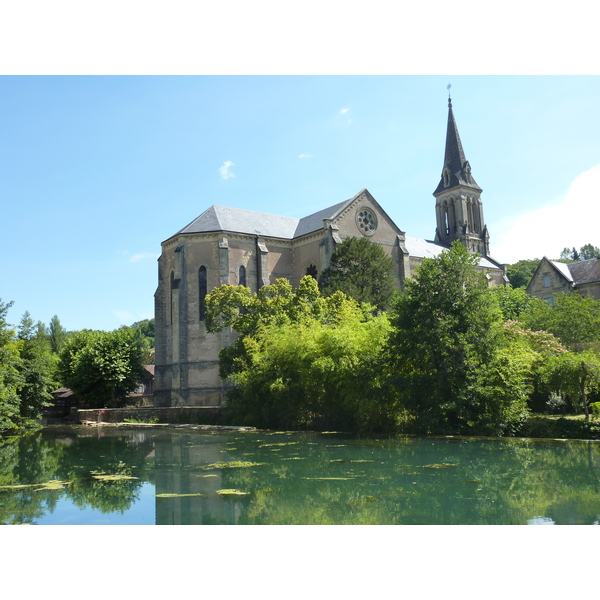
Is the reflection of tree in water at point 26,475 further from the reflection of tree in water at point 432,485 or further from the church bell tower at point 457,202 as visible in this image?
the church bell tower at point 457,202

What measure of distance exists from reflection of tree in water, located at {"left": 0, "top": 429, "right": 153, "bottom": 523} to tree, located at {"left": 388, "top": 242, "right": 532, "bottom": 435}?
9849mm

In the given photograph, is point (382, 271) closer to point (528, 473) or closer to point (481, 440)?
point (481, 440)

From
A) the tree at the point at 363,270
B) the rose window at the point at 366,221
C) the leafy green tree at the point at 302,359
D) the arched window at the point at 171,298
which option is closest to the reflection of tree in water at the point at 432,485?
the leafy green tree at the point at 302,359

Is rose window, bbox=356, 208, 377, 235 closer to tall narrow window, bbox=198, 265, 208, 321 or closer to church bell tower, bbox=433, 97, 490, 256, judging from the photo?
tall narrow window, bbox=198, 265, 208, 321

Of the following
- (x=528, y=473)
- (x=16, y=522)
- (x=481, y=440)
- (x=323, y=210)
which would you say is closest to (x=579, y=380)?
(x=481, y=440)

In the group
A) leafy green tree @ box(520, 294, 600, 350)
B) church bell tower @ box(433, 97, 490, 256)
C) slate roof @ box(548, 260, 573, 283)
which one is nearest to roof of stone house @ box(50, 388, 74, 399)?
leafy green tree @ box(520, 294, 600, 350)

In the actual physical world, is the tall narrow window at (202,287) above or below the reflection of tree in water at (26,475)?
above

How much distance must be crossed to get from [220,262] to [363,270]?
35.2 ft

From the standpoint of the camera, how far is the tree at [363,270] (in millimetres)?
35062

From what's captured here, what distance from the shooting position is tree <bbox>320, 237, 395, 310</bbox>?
3506 centimetres

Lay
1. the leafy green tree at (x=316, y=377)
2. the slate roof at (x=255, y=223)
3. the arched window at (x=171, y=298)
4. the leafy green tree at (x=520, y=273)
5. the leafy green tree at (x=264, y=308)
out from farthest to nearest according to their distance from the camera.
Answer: the leafy green tree at (x=520, y=273) < the slate roof at (x=255, y=223) < the arched window at (x=171, y=298) < the leafy green tree at (x=264, y=308) < the leafy green tree at (x=316, y=377)

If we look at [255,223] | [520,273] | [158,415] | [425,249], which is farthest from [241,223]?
[520,273]

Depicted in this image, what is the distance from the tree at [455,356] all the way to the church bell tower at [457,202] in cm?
4389

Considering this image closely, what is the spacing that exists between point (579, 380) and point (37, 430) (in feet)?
98.2
